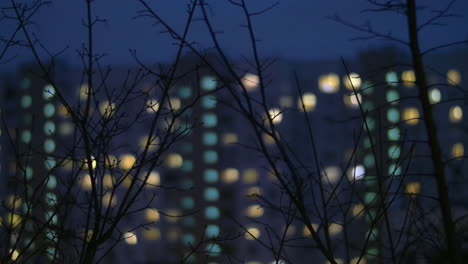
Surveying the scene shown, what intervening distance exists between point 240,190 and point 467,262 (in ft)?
29.7

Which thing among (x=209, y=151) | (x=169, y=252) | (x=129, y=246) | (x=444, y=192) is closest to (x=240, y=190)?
(x=209, y=151)

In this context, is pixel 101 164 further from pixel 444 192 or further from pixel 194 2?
pixel 444 192

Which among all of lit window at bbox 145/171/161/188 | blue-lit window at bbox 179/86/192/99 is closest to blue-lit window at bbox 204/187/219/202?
lit window at bbox 145/171/161/188

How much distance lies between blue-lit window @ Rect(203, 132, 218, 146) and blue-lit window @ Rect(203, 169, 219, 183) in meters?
0.66

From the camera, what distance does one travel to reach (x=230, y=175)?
34.2 feet

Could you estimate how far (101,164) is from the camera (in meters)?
1.18

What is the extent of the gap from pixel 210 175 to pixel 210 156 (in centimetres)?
49

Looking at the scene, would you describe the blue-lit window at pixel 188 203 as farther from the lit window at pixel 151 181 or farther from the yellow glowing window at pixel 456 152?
the yellow glowing window at pixel 456 152

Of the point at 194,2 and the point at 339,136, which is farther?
the point at 339,136

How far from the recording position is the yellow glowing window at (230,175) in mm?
10289

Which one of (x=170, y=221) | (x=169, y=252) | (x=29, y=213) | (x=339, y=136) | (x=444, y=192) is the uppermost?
(x=339, y=136)

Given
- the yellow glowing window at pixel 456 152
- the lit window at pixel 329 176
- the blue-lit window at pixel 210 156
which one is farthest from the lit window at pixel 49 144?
the blue-lit window at pixel 210 156

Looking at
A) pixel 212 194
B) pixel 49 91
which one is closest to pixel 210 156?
pixel 212 194

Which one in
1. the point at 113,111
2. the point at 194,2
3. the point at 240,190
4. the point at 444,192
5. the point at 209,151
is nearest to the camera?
the point at 444,192
